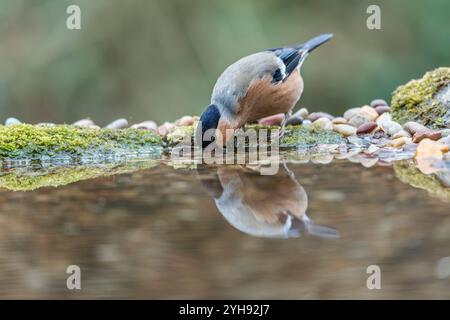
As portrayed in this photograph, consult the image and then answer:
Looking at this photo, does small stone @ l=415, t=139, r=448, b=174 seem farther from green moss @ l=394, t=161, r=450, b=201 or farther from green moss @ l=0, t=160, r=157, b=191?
green moss @ l=0, t=160, r=157, b=191

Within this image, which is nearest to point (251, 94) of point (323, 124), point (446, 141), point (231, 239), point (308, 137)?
point (308, 137)

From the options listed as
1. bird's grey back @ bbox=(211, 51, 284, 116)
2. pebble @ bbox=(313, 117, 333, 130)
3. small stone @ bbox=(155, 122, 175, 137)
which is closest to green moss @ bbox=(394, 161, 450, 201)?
pebble @ bbox=(313, 117, 333, 130)

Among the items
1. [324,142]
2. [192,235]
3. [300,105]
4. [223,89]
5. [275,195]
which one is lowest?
[192,235]

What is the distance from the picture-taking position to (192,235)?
2.46m

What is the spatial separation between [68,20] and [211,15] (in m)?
1.98

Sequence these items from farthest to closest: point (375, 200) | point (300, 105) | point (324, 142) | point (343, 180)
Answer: point (300, 105), point (324, 142), point (343, 180), point (375, 200)

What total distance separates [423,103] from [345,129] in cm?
63

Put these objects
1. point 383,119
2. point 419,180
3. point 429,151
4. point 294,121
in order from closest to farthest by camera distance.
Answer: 1. point 419,180
2. point 429,151
3. point 383,119
4. point 294,121

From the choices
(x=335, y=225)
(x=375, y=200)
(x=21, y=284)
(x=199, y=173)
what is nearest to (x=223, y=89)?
(x=199, y=173)

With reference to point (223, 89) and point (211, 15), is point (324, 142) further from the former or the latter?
point (211, 15)

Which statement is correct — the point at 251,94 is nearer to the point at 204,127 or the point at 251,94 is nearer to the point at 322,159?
the point at 204,127

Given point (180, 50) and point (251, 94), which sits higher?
point (180, 50)

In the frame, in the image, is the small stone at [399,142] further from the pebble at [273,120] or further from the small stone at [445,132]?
the pebble at [273,120]

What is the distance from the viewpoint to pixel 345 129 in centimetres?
514
